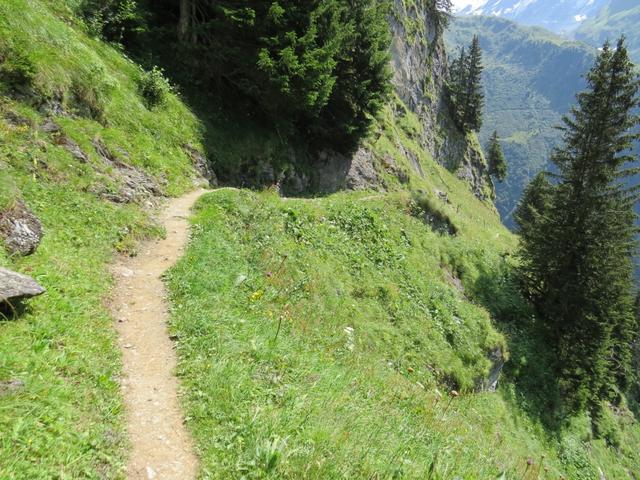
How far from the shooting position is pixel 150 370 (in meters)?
6.48

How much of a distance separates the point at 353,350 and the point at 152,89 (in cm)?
1512

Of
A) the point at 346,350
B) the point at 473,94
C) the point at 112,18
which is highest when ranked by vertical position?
the point at 112,18

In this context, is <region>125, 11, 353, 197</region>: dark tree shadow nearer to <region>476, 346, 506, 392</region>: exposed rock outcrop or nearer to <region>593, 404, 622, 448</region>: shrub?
<region>476, 346, 506, 392</region>: exposed rock outcrop

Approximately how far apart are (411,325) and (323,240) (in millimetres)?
4546

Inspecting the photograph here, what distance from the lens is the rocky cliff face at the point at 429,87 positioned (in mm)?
55584

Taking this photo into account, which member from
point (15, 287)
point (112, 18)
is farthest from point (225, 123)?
point (15, 287)

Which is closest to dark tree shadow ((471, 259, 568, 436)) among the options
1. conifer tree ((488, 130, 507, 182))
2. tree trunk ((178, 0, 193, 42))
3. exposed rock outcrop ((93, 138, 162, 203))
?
exposed rock outcrop ((93, 138, 162, 203))

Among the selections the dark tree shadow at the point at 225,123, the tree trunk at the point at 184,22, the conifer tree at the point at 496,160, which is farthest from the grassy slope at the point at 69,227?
the conifer tree at the point at 496,160

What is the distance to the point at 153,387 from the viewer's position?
6.12 m

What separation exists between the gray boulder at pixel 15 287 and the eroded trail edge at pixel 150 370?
1.72m

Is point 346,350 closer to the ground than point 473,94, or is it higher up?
closer to the ground

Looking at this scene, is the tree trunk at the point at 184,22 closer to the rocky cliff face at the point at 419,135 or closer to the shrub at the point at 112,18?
the shrub at the point at 112,18

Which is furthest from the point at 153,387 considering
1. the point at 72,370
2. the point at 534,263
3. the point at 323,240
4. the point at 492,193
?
the point at 492,193

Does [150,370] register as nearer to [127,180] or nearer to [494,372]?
[127,180]
